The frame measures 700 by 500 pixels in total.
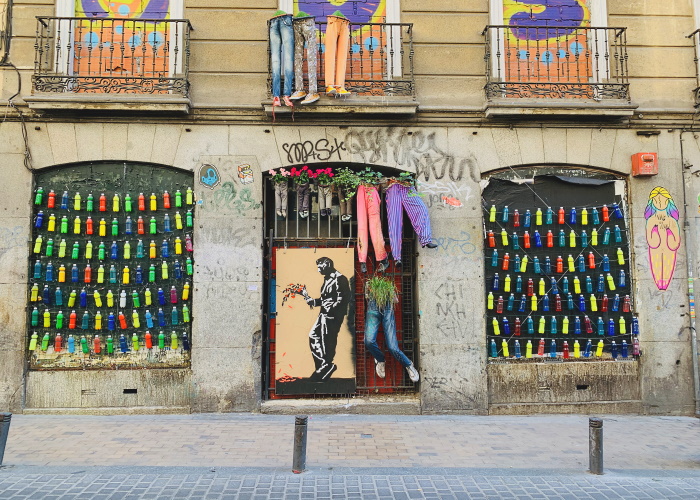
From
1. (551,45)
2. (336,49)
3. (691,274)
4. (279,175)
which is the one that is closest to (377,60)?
(336,49)

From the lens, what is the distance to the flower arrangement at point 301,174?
9066mm

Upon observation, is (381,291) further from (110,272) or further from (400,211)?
(110,272)

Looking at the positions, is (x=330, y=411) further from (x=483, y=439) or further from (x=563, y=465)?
(x=563, y=465)

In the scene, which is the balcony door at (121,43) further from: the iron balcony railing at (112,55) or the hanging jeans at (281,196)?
the hanging jeans at (281,196)

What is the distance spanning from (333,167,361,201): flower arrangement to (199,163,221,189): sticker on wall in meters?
1.93

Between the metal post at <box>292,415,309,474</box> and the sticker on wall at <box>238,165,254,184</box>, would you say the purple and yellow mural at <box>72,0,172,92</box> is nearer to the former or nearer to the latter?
the sticker on wall at <box>238,165,254,184</box>

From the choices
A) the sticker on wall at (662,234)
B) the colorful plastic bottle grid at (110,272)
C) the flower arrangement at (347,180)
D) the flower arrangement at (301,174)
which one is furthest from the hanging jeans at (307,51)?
the sticker on wall at (662,234)

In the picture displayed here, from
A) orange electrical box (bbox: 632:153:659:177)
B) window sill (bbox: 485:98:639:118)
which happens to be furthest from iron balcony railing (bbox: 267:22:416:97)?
orange electrical box (bbox: 632:153:659:177)

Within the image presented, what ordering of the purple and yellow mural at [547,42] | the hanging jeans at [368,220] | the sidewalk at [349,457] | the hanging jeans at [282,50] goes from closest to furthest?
1. the sidewalk at [349,457]
2. the hanging jeans at [282,50]
3. the hanging jeans at [368,220]
4. the purple and yellow mural at [547,42]

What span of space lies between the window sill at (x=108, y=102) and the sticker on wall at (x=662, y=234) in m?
7.85

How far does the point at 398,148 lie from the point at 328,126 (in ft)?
4.00

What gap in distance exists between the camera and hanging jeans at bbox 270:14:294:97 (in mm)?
8859

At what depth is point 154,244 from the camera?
885 centimetres

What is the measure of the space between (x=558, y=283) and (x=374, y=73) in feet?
15.5
